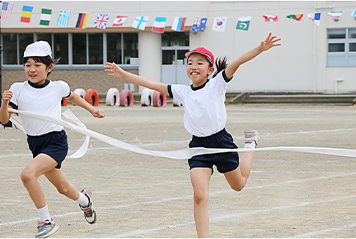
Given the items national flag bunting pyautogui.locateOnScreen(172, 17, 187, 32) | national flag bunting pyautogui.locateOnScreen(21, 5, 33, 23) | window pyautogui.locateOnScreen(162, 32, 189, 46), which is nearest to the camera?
national flag bunting pyautogui.locateOnScreen(21, 5, 33, 23)

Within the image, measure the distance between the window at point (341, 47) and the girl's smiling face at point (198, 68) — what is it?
3322 cm

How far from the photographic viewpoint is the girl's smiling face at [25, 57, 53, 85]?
19.6 ft

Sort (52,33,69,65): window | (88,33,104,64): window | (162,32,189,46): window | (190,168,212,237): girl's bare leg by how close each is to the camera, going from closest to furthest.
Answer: (190,168,212,237): girl's bare leg < (162,32,189,46): window < (88,33,104,64): window < (52,33,69,65): window

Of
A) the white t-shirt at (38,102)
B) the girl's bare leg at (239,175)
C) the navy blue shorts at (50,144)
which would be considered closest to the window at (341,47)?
the girl's bare leg at (239,175)

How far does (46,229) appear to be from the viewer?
5.52 metres

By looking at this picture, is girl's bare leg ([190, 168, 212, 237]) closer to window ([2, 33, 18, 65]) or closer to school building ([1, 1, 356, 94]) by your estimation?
school building ([1, 1, 356, 94])

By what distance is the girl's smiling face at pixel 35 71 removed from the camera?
19.6 feet

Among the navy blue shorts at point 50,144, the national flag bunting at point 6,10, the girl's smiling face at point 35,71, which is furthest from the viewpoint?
the national flag bunting at point 6,10

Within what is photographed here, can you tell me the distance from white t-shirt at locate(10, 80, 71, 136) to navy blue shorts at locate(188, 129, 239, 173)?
1.37 m

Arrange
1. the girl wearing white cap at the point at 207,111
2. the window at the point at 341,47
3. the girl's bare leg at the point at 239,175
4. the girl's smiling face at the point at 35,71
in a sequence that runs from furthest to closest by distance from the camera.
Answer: the window at the point at 341,47, the girl's smiling face at the point at 35,71, the girl's bare leg at the point at 239,175, the girl wearing white cap at the point at 207,111

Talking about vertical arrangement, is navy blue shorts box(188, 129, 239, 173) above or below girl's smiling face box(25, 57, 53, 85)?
below

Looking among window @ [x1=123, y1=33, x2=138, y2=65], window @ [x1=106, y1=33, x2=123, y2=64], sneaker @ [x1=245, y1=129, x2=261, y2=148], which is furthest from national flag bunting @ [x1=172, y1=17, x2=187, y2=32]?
sneaker @ [x1=245, y1=129, x2=261, y2=148]

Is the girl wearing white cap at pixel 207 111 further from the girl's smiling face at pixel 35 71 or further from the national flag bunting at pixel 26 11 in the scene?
the national flag bunting at pixel 26 11

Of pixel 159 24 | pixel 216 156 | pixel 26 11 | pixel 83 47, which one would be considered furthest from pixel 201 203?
pixel 83 47
